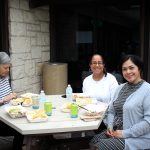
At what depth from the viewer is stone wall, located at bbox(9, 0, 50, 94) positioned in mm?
5133

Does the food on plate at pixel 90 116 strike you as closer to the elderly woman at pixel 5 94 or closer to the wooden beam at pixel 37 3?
the elderly woman at pixel 5 94

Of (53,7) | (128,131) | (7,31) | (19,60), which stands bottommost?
(128,131)

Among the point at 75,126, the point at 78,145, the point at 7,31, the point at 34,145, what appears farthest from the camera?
the point at 7,31

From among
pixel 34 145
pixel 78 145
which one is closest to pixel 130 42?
pixel 78 145

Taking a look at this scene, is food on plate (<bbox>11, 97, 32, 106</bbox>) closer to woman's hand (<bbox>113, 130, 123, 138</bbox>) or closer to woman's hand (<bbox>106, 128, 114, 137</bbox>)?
woman's hand (<bbox>106, 128, 114, 137</bbox>)

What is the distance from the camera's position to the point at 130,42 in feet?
19.2

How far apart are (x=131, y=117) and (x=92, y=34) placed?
3.53 meters

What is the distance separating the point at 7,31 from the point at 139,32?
7.33 ft

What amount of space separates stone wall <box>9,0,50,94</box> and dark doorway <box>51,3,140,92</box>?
31cm

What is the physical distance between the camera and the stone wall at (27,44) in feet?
16.8

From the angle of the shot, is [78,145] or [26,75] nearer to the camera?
[78,145]

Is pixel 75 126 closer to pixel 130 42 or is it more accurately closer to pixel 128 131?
pixel 128 131

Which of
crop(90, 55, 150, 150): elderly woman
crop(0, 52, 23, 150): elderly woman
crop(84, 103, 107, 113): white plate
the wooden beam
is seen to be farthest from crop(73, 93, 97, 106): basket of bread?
the wooden beam

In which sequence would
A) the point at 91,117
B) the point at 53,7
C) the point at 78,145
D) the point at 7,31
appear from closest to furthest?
the point at 91,117 < the point at 78,145 < the point at 7,31 < the point at 53,7
